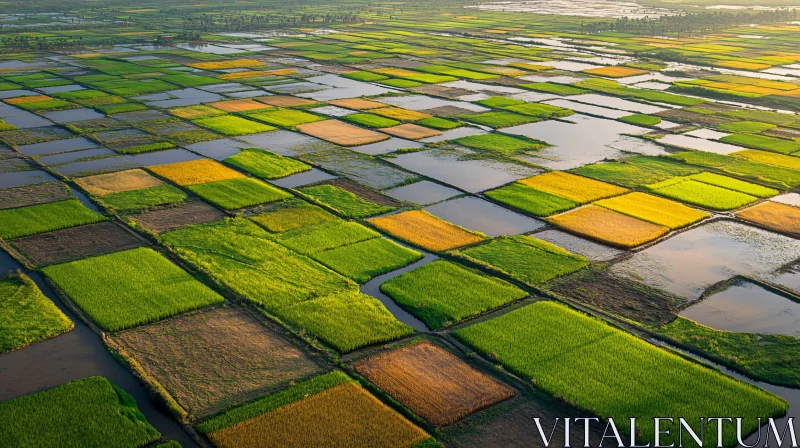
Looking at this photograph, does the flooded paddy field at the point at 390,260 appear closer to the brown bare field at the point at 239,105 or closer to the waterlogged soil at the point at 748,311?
the waterlogged soil at the point at 748,311

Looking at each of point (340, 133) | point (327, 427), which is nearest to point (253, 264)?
point (327, 427)

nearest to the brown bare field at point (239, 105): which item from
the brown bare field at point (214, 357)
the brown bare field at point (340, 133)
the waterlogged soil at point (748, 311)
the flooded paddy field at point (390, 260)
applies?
the flooded paddy field at point (390, 260)

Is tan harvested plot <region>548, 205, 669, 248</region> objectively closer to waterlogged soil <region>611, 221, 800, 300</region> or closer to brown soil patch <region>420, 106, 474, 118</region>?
waterlogged soil <region>611, 221, 800, 300</region>

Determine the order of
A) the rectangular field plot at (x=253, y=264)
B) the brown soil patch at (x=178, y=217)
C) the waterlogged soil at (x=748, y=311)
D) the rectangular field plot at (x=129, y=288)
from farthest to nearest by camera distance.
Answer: the brown soil patch at (x=178, y=217) → the rectangular field plot at (x=253, y=264) → the waterlogged soil at (x=748, y=311) → the rectangular field plot at (x=129, y=288)

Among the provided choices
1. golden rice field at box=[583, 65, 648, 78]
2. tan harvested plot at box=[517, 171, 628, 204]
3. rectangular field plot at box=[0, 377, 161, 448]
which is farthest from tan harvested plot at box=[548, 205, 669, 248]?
golden rice field at box=[583, 65, 648, 78]

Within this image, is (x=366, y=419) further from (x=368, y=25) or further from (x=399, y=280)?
(x=368, y=25)
